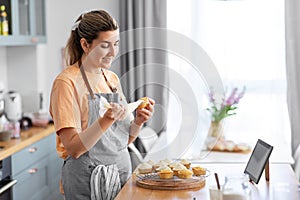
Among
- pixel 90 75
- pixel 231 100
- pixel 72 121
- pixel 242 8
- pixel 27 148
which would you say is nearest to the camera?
pixel 72 121

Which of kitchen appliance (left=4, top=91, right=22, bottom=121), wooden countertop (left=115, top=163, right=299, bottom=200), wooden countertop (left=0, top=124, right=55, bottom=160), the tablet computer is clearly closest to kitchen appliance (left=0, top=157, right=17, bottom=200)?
wooden countertop (left=0, top=124, right=55, bottom=160)

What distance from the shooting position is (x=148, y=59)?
4805 millimetres

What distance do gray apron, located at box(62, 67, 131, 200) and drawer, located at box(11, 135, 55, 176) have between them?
108 centimetres

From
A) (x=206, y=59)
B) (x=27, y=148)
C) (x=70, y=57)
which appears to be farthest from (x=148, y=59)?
(x=70, y=57)

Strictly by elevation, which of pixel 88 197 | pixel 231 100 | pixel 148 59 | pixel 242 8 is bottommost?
pixel 88 197

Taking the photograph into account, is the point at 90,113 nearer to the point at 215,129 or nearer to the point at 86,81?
the point at 86,81

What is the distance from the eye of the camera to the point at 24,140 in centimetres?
380

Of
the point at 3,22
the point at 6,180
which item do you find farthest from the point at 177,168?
the point at 3,22

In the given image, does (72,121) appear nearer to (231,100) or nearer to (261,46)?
(231,100)

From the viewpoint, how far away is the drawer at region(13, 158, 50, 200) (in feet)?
12.2

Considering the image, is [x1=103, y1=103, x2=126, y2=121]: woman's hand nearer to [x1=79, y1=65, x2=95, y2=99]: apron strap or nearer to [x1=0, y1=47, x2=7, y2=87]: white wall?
[x1=79, y1=65, x2=95, y2=99]: apron strap

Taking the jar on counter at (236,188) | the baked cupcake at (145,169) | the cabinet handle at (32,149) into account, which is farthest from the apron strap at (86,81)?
the cabinet handle at (32,149)

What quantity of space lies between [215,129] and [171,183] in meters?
1.55

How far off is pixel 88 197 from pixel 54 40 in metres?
2.55
